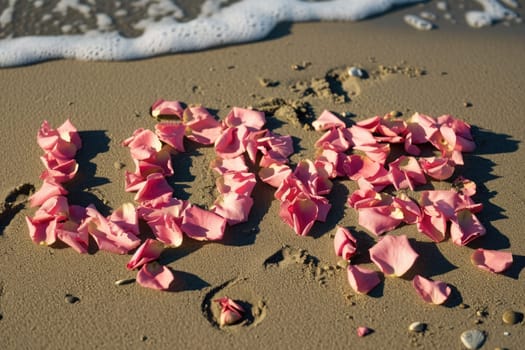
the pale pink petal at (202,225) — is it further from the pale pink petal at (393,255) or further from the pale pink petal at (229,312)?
the pale pink petal at (393,255)

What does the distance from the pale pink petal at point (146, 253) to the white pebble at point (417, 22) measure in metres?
2.09

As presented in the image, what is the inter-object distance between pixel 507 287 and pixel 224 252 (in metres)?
1.04

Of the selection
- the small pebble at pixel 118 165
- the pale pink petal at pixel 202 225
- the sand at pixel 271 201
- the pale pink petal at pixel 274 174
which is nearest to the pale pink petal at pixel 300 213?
the sand at pixel 271 201

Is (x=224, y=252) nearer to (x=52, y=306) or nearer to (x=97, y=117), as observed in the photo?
(x=52, y=306)

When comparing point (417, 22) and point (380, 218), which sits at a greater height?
point (417, 22)

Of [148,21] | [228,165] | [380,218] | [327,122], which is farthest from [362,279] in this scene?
[148,21]

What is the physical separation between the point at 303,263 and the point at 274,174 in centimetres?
46

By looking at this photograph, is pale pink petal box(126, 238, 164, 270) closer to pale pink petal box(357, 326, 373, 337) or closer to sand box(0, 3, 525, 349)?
sand box(0, 3, 525, 349)

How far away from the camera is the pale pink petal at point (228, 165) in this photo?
3.00m

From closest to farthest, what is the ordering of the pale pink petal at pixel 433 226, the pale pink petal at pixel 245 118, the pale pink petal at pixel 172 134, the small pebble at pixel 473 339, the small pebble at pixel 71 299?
the small pebble at pixel 473 339 → the small pebble at pixel 71 299 → the pale pink petal at pixel 433 226 → the pale pink petal at pixel 172 134 → the pale pink petal at pixel 245 118

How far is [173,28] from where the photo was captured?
154 inches

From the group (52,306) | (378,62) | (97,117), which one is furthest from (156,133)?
(378,62)

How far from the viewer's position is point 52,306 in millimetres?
2500

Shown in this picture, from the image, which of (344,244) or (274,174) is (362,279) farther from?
(274,174)
